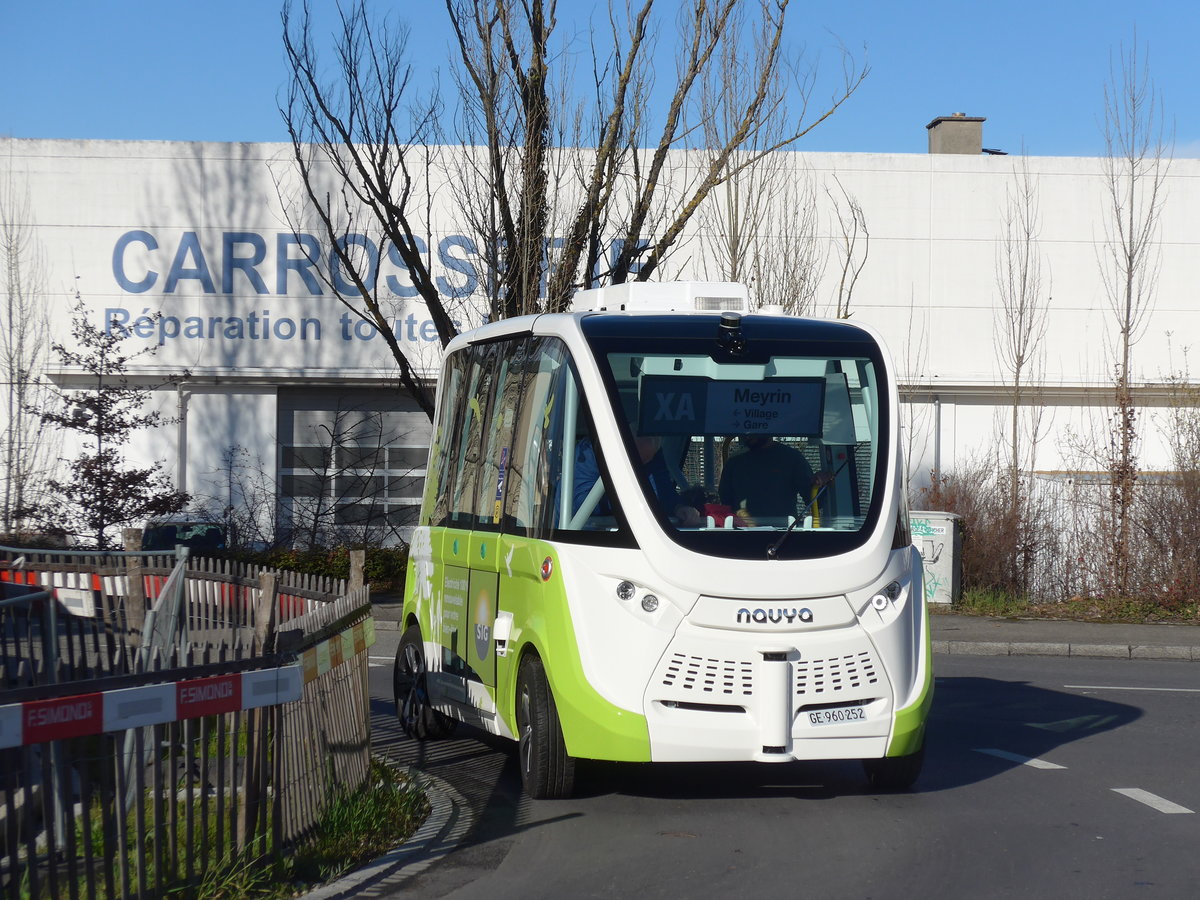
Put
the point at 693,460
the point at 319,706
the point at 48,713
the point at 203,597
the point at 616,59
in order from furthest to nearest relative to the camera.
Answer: the point at 616,59, the point at 203,597, the point at 693,460, the point at 319,706, the point at 48,713

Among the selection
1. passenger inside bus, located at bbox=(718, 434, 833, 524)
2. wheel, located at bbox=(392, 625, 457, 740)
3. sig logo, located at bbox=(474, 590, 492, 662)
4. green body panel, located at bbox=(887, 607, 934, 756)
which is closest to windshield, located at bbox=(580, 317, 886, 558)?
passenger inside bus, located at bbox=(718, 434, 833, 524)

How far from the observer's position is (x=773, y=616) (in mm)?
7004

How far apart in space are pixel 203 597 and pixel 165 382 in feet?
58.9

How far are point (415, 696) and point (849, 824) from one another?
395 cm

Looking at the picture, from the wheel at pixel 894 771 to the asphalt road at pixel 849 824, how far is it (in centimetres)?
12

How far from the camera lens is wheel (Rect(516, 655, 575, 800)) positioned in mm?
7383

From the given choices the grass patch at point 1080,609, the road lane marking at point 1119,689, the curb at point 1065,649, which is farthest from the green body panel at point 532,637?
the grass patch at point 1080,609

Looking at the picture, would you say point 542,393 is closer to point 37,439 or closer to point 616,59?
point 616,59

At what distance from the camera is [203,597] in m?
10.2

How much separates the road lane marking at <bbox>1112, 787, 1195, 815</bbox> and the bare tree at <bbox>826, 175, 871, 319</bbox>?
2054cm

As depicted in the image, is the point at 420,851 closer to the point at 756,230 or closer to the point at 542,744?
the point at 542,744

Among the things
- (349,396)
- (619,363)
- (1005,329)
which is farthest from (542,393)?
(1005,329)

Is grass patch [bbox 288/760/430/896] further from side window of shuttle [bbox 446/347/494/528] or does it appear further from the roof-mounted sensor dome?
the roof-mounted sensor dome

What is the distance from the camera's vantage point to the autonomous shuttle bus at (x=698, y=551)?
22.9ft
